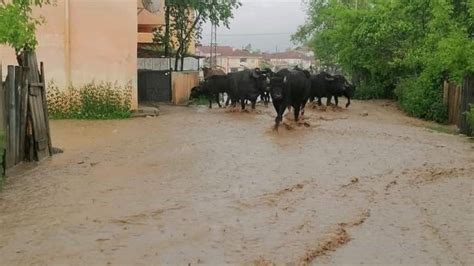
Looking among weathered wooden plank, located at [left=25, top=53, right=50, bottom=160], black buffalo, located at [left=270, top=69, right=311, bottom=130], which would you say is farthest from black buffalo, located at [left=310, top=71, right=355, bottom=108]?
weathered wooden plank, located at [left=25, top=53, right=50, bottom=160]

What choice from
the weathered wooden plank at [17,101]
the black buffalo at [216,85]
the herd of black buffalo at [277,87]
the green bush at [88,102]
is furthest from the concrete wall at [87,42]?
the weathered wooden plank at [17,101]

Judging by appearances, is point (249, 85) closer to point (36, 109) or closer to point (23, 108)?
point (36, 109)

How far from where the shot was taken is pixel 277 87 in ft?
55.5

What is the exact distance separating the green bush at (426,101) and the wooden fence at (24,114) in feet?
47.3

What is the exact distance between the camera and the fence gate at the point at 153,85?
2869 cm

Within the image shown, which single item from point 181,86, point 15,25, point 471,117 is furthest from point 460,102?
point 15,25

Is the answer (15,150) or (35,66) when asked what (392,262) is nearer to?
(15,150)

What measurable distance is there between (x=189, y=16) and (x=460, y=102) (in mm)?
16330

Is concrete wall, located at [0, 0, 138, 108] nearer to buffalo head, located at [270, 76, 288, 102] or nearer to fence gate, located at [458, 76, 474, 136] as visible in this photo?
buffalo head, located at [270, 76, 288, 102]

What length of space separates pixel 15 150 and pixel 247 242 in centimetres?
552

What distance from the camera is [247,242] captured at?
6.74 m

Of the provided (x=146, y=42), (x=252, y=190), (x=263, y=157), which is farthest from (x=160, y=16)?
(x=252, y=190)

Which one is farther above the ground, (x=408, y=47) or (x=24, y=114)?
(x=408, y=47)

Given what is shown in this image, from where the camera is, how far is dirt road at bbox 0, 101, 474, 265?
650cm
